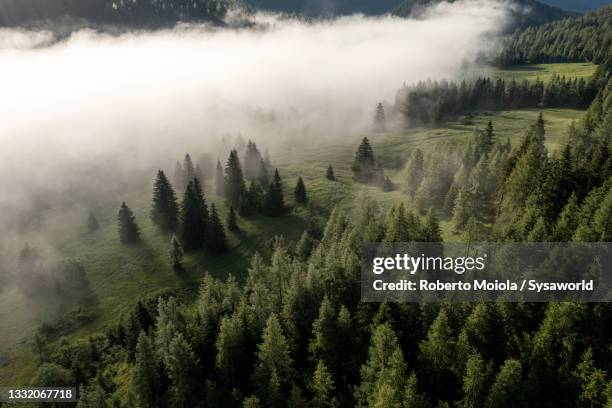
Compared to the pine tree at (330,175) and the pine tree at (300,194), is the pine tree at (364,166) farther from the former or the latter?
the pine tree at (300,194)

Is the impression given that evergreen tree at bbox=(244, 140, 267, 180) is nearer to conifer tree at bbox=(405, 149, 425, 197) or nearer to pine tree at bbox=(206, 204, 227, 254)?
pine tree at bbox=(206, 204, 227, 254)

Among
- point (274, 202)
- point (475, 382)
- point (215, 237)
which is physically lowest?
point (215, 237)

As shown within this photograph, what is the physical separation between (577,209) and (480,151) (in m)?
54.5

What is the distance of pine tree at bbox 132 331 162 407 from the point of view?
6050 centimetres

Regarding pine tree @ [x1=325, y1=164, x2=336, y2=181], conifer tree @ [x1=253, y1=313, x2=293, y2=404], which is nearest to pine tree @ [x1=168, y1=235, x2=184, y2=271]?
conifer tree @ [x1=253, y1=313, x2=293, y2=404]

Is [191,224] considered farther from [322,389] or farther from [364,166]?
[322,389]

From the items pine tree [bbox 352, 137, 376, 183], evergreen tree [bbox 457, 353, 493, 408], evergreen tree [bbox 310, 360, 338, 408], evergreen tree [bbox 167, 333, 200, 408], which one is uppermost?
evergreen tree [bbox 457, 353, 493, 408]

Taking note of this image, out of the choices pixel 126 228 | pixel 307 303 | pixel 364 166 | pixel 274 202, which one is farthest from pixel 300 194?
pixel 307 303

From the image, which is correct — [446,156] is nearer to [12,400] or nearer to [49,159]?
[12,400]

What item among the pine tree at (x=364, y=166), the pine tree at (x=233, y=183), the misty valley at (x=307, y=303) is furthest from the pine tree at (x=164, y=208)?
the pine tree at (x=364, y=166)

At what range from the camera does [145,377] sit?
60.6 m

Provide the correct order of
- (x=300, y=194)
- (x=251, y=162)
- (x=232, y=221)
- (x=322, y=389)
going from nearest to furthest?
(x=322, y=389) < (x=232, y=221) < (x=300, y=194) < (x=251, y=162)

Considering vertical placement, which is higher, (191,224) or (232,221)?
(191,224)

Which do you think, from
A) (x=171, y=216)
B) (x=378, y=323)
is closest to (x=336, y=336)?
(x=378, y=323)
